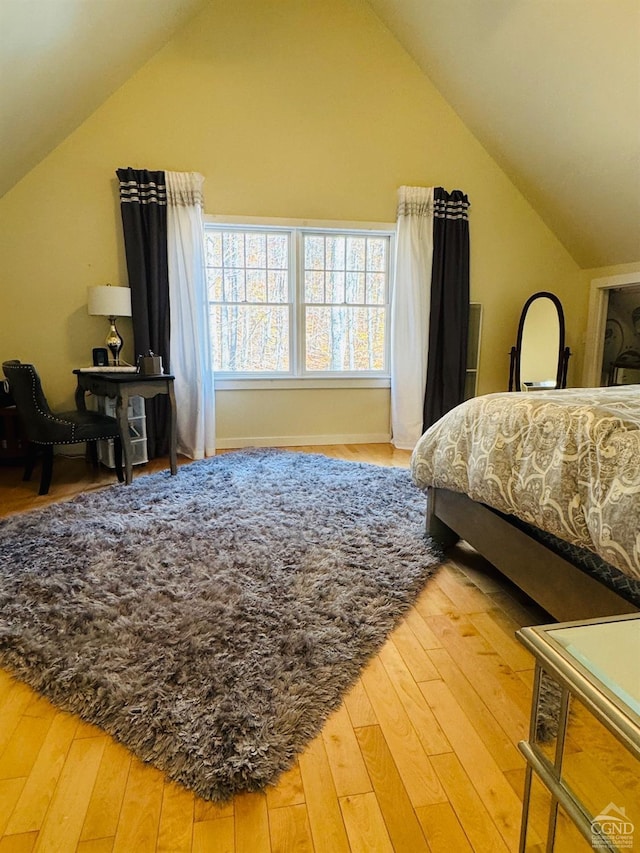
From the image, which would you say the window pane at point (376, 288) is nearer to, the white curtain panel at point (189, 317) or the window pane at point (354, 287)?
the window pane at point (354, 287)

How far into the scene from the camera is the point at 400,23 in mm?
3969

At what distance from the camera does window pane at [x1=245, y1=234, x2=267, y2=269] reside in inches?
170

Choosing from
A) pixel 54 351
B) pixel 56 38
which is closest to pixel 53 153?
pixel 56 38

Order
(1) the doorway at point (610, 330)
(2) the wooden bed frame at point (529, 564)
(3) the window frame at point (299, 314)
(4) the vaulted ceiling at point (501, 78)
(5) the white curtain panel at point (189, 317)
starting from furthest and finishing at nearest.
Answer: (1) the doorway at point (610, 330) < (3) the window frame at point (299, 314) < (5) the white curtain panel at point (189, 317) < (4) the vaulted ceiling at point (501, 78) < (2) the wooden bed frame at point (529, 564)

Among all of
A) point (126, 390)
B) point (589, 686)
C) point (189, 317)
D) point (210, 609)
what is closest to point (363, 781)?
point (589, 686)

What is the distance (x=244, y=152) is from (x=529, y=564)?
3.83 metres

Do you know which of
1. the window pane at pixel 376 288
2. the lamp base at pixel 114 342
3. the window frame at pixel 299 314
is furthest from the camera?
the window pane at pixel 376 288

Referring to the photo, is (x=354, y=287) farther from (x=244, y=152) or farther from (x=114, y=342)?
(x=114, y=342)

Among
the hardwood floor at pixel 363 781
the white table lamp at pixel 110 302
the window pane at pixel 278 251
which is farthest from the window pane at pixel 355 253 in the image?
the hardwood floor at pixel 363 781

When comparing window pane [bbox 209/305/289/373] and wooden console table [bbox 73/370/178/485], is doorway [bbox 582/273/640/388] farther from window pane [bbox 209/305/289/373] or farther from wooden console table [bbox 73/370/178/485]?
wooden console table [bbox 73/370/178/485]

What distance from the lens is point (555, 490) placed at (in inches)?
60.1

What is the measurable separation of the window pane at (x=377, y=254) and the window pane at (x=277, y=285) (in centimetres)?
78

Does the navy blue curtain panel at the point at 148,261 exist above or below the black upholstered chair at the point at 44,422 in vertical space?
above

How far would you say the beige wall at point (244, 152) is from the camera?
3.87 m
